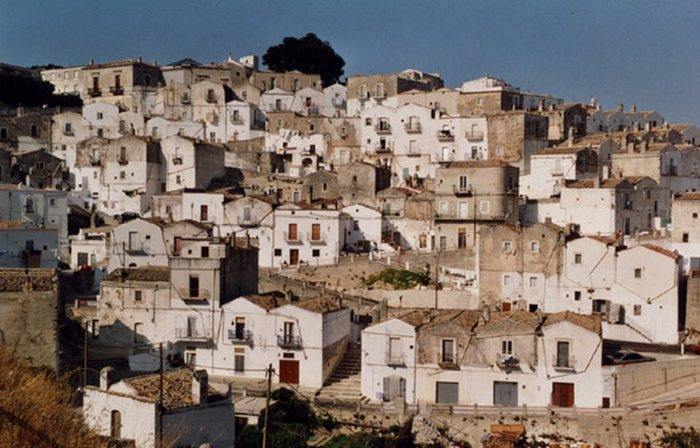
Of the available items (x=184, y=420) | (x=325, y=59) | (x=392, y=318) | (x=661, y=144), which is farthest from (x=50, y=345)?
(x=325, y=59)

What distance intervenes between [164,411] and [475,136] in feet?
119

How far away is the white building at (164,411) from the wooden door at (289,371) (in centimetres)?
852

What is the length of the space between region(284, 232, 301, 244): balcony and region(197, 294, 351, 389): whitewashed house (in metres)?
9.96

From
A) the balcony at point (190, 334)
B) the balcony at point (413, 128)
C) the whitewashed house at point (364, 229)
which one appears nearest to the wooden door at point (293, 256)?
the whitewashed house at point (364, 229)

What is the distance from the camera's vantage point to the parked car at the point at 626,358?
33531 mm

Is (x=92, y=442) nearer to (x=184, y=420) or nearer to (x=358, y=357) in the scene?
(x=184, y=420)

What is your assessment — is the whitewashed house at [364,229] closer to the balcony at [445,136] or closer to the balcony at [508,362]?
the balcony at [445,136]

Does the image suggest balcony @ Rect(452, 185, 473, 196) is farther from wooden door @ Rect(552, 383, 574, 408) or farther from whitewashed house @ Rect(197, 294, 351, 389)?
wooden door @ Rect(552, 383, 574, 408)

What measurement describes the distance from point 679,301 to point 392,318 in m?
12.5

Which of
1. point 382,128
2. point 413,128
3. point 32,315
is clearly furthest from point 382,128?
point 32,315

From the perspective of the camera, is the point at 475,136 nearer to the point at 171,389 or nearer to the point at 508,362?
the point at 508,362

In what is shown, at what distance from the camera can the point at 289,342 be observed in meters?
35.3

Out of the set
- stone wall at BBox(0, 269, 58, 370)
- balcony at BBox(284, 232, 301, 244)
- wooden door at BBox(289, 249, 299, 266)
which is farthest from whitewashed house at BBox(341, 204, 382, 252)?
stone wall at BBox(0, 269, 58, 370)

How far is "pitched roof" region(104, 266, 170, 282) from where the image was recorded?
3803 centimetres
